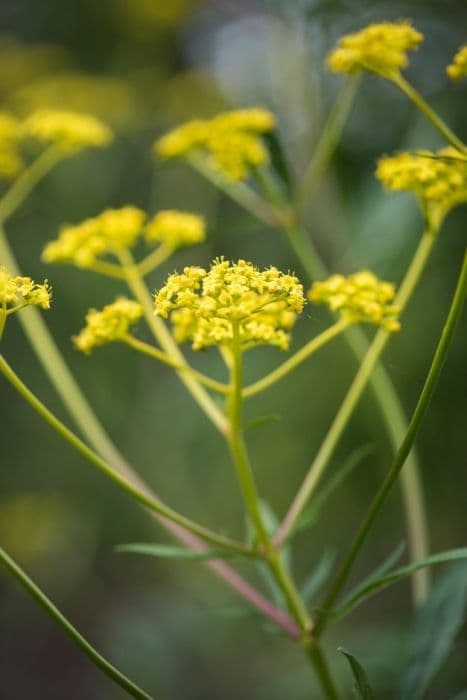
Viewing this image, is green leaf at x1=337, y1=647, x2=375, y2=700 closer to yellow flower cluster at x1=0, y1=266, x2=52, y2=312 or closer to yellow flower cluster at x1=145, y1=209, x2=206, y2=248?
yellow flower cluster at x1=0, y1=266, x2=52, y2=312

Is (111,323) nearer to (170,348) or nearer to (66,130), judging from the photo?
(170,348)


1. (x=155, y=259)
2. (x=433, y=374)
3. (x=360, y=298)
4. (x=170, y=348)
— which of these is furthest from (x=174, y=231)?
(x=433, y=374)

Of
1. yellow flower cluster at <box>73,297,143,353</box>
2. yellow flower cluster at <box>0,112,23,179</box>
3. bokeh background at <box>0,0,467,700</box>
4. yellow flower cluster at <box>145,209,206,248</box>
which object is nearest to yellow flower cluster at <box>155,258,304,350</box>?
yellow flower cluster at <box>73,297,143,353</box>

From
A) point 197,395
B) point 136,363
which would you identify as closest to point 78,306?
point 136,363

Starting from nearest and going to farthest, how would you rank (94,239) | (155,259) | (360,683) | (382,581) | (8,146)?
(360,683) < (382,581) < (94,239) < (155,259) < (8,146)

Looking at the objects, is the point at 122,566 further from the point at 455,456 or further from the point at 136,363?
the point at 455,456

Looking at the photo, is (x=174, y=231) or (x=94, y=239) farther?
(x=174, y=231)
